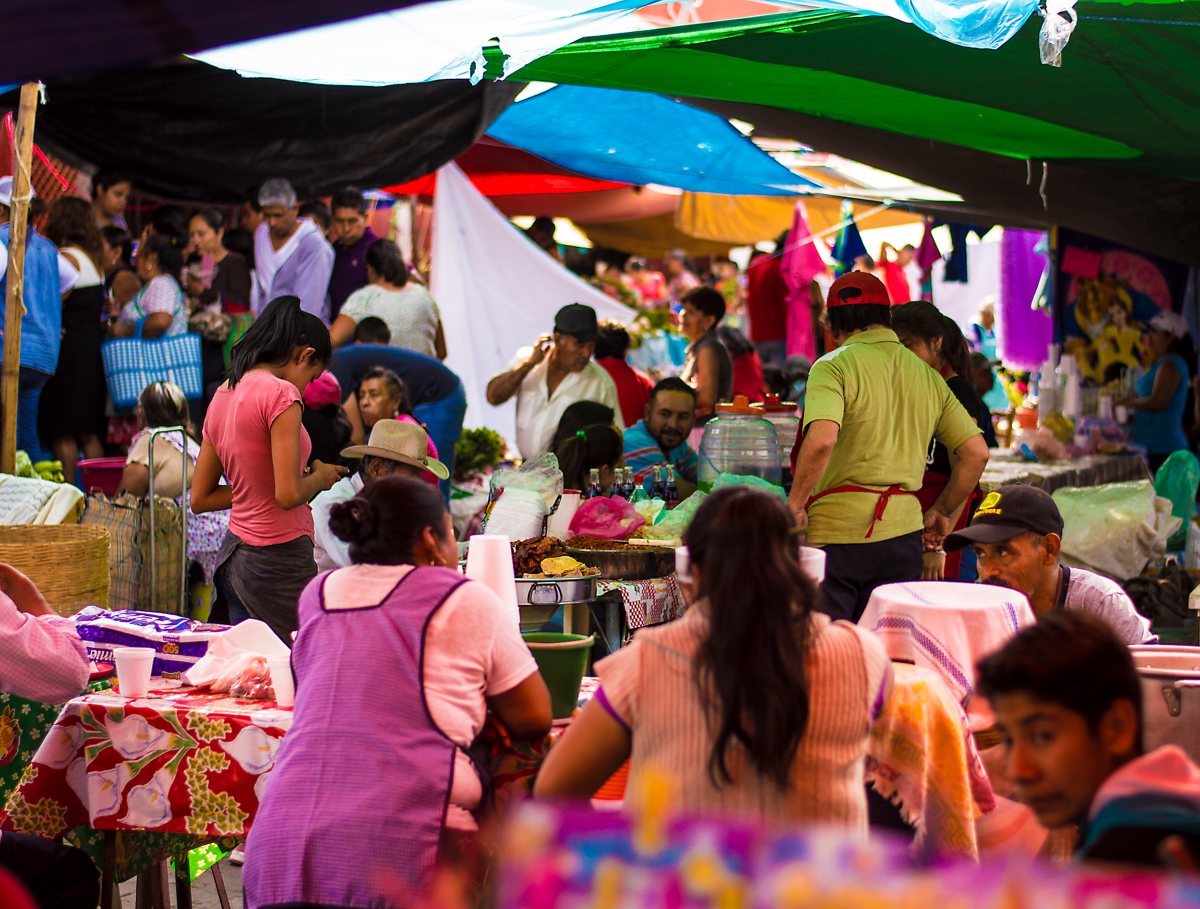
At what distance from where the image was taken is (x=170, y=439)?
6496 mm

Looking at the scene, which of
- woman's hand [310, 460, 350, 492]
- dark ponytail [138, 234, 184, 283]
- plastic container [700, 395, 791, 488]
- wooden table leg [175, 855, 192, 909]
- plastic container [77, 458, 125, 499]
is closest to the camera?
wooden table leg [175, 855, 192, 909]

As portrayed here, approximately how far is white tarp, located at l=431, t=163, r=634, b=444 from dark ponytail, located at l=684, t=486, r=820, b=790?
7456mm

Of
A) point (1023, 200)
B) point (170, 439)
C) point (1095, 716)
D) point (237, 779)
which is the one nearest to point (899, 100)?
point (1023, 200)

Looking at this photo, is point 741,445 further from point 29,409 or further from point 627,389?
point 29,409

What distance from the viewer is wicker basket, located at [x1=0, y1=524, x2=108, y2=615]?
15.1 ft

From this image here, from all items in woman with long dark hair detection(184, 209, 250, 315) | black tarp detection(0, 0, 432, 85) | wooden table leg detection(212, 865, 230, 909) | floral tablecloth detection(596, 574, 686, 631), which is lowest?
wooden table leg detection(212, 865, 230, 909)

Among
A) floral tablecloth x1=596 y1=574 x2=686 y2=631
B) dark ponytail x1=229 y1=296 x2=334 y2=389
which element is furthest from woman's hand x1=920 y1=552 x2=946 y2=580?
dark ponytail x1=229 y1=296 x2=334 y2=389

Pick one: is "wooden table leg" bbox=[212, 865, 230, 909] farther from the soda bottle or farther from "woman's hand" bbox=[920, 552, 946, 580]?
"woman's hand" bbox=[920, 552, 946, 580]

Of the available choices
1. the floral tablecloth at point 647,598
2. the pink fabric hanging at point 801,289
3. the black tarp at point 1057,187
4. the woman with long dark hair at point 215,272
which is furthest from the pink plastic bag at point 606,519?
the pink fabric hanging at point 801,289

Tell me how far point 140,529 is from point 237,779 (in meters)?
2.99

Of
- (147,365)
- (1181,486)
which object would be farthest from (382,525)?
(1181,486)

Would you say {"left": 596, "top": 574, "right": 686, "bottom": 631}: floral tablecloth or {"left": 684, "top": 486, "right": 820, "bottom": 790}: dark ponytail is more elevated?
{"left": 684, "top": 486, "right": 820, "bottom": 790}: dark ponytail

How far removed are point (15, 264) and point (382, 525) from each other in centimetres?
405

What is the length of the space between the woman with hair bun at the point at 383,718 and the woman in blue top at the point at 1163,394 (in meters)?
7.56
